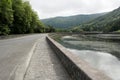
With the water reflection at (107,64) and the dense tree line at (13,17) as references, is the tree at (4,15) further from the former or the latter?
the water reflection at (107,64)

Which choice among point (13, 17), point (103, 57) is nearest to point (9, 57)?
point (103, 57)

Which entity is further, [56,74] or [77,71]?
[56,74]

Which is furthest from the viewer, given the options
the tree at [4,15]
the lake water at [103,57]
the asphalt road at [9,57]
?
the tree at [4,15]

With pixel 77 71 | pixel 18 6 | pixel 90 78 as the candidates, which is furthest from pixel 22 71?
pixel 18 6

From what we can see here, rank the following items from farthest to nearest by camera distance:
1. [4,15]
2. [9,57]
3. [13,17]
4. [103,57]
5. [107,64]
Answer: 1. [13,17]
2. [4,15]
3. [103,57]
4. [107,64]
5. [9,57]

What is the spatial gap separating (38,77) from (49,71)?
117cm

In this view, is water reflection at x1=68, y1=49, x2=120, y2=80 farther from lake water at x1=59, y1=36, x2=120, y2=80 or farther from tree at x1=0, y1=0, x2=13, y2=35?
tree at x1=0, y1=0, x2=13, y2=35

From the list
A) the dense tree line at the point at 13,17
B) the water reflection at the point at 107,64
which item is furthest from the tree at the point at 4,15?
the water reflection at the point at 107,64

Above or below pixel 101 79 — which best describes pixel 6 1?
above

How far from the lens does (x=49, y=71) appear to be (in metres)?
10.5

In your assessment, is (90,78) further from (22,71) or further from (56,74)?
(22,71)

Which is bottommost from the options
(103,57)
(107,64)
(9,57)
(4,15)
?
(103,57)

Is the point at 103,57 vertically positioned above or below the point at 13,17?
below

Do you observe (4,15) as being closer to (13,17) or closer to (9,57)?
(13,17)
